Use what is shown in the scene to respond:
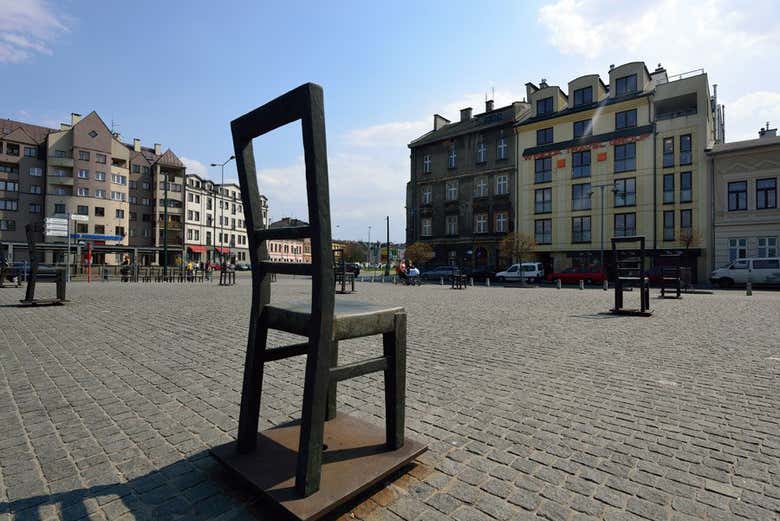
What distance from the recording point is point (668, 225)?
35125 millimetres

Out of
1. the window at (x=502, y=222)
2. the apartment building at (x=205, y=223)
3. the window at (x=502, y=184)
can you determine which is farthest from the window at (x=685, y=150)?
the apartment building at (x=205, y=223)

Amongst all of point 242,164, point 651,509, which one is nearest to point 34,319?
point 242,164

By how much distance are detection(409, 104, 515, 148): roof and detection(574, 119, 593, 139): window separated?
6.87 metres

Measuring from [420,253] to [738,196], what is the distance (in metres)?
27.6

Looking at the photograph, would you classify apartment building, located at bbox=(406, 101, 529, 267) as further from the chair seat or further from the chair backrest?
the chair backrest

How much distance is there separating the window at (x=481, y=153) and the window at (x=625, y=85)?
536 inches

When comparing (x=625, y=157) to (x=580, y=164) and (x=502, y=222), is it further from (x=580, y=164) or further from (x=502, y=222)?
(x=502, y=222)

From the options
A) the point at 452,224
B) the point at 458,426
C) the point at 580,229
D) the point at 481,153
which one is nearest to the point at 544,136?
the point at 481,153

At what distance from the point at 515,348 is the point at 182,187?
69.1m

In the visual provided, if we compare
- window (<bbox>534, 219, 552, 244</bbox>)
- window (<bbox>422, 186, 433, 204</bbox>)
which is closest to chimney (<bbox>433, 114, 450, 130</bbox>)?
window (<bbox>422, 186, 433, 204</bbox>)

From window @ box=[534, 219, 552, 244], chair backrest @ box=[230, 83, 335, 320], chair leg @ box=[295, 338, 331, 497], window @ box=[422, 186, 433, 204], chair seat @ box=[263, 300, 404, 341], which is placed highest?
window @ box=[422, 186, 433, 204]

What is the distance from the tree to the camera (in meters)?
46.6

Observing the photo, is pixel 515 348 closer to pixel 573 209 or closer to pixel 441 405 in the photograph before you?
pixel 441 405

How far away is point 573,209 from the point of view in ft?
132
